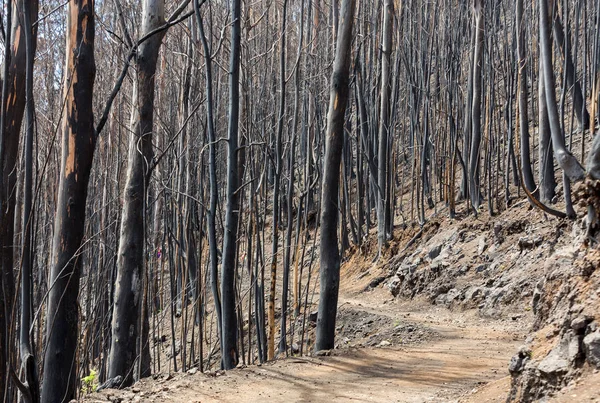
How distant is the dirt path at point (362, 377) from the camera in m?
4.33

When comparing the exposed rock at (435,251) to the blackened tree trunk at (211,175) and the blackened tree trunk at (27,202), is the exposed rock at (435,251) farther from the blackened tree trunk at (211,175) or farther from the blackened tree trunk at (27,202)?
the blackened tree trunk at (27,202)

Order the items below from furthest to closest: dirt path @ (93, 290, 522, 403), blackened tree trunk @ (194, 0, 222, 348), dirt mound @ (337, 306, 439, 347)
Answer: dirt mound @ (337, 306, 439, 347)
blackened tree trunk @ (194, 0, 222, 348)
dirt path @ (93, 290, 522, 403)

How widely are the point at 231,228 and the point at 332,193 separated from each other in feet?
4.10

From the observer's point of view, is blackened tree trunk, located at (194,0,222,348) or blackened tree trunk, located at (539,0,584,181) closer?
blackened tree trunk, located at (539,0,584,181)

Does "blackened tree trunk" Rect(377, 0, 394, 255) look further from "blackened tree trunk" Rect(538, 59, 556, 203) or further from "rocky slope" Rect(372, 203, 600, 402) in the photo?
"blackened tree trunk" Rect(538, 59, 556, 203)

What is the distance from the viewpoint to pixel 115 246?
8031mm

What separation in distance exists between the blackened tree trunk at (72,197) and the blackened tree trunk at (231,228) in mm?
1110

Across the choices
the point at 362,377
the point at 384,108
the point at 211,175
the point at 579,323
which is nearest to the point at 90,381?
the point at 211,175

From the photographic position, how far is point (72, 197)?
15.7ft

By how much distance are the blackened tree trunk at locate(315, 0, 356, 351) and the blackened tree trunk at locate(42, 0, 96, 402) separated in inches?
89.8

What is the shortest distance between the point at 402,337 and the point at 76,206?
3971 mm

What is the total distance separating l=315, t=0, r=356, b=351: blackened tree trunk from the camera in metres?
6.27

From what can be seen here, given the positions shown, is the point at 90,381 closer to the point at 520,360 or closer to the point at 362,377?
the point at 362,377

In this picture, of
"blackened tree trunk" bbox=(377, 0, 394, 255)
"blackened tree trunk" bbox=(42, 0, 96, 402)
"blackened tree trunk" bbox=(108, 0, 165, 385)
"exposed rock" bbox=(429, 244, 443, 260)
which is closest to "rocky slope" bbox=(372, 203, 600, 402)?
"exposed rock" bbox=(429, 244, 443, 260)
